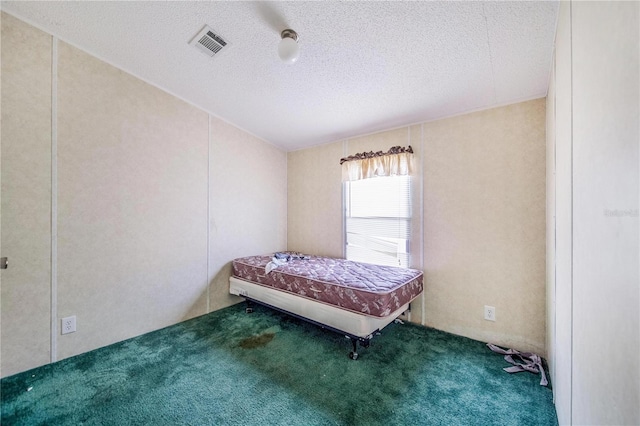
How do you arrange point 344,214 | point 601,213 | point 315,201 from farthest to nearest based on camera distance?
point 315,201
point 344,214
point 601,213

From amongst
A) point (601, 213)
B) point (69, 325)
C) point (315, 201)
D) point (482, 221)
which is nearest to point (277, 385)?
point (69, 325)

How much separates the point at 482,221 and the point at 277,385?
91.9 inches

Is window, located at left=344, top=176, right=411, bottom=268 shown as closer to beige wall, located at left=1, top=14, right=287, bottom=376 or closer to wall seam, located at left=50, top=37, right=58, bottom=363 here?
beige wall, located at left=1, top=14, right=287, bottom=376

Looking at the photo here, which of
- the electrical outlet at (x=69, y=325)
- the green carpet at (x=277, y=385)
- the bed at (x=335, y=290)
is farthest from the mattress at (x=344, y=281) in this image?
the electrical outlet at (x=69, y=325)

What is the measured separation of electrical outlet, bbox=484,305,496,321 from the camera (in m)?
2.24

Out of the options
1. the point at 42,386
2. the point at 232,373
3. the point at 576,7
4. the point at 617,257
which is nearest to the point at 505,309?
the point at 617,257

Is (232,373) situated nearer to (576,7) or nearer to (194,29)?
(194,29)

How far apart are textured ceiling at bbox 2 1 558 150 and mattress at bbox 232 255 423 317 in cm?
179

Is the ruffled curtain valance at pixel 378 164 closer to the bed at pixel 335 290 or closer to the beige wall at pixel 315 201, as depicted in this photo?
the beige wall at pixel 315 201

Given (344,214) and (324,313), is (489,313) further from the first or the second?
(344,214)

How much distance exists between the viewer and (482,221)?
232cm

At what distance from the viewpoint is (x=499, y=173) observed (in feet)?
7.36

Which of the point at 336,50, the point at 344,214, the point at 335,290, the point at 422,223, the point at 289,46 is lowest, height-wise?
the point at 335,290

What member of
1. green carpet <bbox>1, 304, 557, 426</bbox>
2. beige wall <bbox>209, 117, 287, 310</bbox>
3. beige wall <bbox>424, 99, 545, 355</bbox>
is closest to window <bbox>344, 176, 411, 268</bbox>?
beige wall <bbox>424, 99, 545, 355</bbox>
